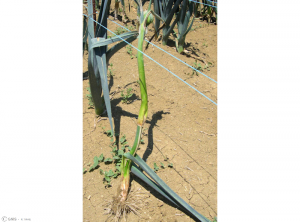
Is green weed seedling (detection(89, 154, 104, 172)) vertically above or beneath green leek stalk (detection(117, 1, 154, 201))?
beneath

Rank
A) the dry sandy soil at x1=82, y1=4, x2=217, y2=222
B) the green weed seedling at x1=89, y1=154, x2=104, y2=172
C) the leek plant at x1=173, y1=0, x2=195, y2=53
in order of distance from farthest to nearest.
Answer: the leek plant at x1=173, y1=0, x2=195, y2=53, the green weed seedling at x1=89, y1=154, x2=104, y2=172, the dry sandy soil at x1=82, y1=4, x2=217, y2=222

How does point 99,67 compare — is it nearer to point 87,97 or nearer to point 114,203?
point 87,97

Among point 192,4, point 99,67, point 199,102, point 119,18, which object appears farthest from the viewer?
point 119,18

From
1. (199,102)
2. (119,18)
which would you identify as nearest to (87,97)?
(199,102)

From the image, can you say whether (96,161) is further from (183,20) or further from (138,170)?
(183,20)

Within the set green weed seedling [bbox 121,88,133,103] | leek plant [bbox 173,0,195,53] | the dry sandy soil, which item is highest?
leek plant [bbox 173,0,195,53]

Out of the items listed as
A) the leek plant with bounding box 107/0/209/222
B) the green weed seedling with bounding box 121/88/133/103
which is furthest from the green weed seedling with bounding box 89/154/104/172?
the green weed seedling with bounding box 121/88/133/103

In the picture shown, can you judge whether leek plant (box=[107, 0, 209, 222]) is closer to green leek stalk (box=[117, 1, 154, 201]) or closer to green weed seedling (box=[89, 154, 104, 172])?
green leek stalk (box=[117, 1, 154, 201])

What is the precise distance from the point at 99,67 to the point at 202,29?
2834 millimetres

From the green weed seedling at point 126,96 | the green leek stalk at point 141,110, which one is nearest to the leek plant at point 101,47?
the green leek stalk at point 141,110

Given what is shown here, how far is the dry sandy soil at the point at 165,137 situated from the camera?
1.64 metres

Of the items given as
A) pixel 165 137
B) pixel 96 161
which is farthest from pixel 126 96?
pixel 96 161

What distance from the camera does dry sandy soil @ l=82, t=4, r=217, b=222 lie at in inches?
64.7

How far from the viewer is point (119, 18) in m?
3.90
